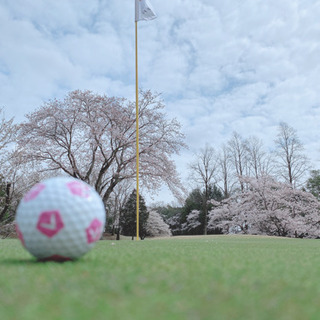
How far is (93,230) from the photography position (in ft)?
10.6

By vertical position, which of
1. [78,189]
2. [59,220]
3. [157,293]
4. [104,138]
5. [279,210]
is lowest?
[157,293]

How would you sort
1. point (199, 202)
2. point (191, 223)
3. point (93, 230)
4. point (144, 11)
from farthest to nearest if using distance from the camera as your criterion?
point (191, 223) < point (199, 202) < point (144, 11) < point (93, 230)

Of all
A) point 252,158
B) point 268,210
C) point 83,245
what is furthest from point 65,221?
point 252,158

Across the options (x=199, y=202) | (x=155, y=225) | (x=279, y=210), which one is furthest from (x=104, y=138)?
(x=155, y=225)

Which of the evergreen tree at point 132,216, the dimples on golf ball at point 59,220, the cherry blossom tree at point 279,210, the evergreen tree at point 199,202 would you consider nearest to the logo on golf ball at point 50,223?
the dimples on golf ball at point 59,220

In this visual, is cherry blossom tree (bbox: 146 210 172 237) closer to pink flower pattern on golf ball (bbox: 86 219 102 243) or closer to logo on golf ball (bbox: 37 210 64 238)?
pink flower pattern on golf ball (bbox: 86 219 102 243)

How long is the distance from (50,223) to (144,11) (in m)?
15.0

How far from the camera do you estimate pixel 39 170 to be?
72.1 ft

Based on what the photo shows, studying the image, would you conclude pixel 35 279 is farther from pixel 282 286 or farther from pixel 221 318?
pixel 282 286

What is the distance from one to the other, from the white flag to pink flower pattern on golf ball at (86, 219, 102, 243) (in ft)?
47.5

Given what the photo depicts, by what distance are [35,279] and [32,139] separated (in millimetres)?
20557

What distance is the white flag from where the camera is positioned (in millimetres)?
15602

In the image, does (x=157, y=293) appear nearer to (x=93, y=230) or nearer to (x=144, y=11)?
(x=93, y=230)

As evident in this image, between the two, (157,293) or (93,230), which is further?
(93,230)
